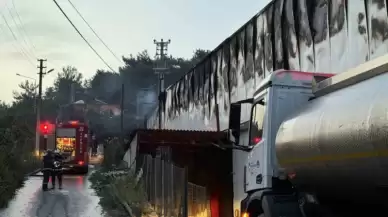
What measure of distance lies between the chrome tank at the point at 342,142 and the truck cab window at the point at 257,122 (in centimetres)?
114

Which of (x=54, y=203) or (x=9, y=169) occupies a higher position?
(x=9, y=169)

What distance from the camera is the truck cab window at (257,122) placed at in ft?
23.3

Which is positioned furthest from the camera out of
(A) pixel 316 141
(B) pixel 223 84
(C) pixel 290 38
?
(B) pixel 223 84

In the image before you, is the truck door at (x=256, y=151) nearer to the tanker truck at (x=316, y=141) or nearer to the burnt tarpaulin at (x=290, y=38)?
the tanker truck at (x=316, y=141)

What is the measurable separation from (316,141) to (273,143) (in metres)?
1.77

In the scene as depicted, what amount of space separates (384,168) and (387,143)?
0.24 metres

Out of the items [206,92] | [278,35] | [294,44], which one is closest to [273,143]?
[294,44]

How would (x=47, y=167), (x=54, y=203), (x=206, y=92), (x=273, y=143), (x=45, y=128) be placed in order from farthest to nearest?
1. (x=45, y=128)
2. (x=47, y=167)
3. (x=206, y=92)
4. (x=54, y=203)
5. (x=273, y=143)

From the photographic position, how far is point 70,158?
34.1 metres

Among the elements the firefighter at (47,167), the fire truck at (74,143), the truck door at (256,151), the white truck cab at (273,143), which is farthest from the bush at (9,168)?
the white truck cab at (273,143)

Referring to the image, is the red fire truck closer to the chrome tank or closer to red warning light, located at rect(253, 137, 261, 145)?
red warning light, located at rect(253, 137, 261, 145)

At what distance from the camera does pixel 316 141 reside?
16.1ft

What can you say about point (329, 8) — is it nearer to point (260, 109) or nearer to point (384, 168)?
point (260, 109)

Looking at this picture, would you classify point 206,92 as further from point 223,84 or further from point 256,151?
point 256,151
